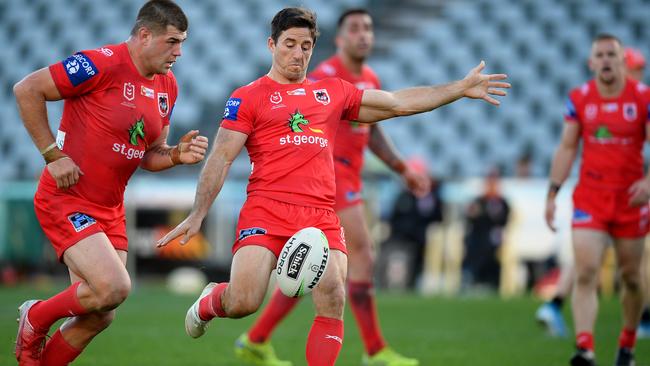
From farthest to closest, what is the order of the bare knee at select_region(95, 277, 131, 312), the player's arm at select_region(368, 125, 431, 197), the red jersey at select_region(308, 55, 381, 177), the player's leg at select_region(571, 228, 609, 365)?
1. the player's arm at select_region(368, 125, 431, 197)
2. the red jersey at select_region(308, 55, 381, 177)
3. the player's leg at select_region(571, 228, 609, 365)
4. the bare knee at select_region(95, 277, 131, 312)

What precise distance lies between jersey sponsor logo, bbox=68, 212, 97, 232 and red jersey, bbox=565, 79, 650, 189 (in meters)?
4.15

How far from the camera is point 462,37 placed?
2300 centimetres

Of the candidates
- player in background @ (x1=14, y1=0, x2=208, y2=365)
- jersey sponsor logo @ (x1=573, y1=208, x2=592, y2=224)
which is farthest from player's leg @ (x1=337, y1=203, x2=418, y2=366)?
player in background @ (x1=14, y1=0, x2=208, y2=365)

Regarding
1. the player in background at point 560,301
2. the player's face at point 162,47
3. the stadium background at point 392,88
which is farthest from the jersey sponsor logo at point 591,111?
the stadium background at point 392,88

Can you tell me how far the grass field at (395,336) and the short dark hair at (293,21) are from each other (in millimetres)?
3174

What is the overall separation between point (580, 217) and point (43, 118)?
171 inches

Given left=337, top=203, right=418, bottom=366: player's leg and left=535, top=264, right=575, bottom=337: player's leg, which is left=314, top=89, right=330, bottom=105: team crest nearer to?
left=337, top=203, right=418, bottom=366: player's leg

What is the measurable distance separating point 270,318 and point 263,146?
2.75 meters

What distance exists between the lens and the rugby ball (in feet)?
18.3

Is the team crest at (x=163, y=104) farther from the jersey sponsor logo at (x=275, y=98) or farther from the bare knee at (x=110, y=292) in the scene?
the bare knee at (x=110, y=292)

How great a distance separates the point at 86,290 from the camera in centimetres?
604

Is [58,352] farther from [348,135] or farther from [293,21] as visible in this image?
[348,135]

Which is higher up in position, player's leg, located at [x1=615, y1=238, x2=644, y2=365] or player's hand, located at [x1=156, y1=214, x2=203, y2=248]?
player's hand, located at [x1=156, y1=214, x2=203, y2=248]

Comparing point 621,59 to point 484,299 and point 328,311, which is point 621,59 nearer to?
point 328,311
